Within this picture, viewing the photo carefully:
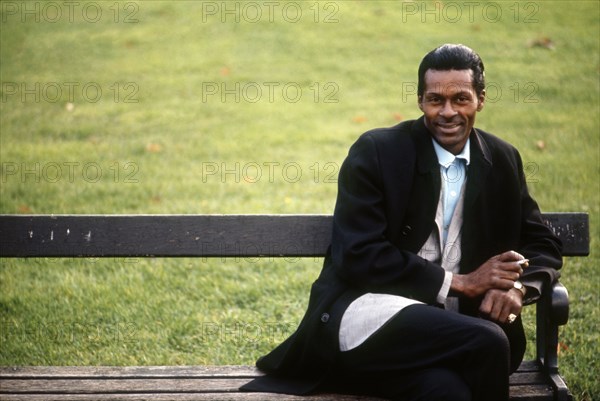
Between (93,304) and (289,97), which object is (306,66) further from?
(93,304)

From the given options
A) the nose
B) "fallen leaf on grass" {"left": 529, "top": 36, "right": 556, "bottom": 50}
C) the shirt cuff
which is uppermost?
"fallen leaf on grass" {"left": 529, "top": 36, "right": 556, "bottom": 50}

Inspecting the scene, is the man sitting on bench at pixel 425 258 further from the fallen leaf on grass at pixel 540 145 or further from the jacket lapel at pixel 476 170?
the fallen leaf on grass at pixel 540 145

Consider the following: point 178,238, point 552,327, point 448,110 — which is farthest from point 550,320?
point 178,238

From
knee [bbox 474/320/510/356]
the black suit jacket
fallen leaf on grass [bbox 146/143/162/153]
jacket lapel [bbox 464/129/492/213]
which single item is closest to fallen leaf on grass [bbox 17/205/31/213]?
fallen leaf on grass [bbox 146/143/162/153]

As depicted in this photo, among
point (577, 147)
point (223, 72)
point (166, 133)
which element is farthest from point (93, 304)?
point (223, 72)

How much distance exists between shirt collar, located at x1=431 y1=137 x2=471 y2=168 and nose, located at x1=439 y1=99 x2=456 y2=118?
16 centimetres

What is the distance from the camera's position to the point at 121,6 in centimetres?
1416

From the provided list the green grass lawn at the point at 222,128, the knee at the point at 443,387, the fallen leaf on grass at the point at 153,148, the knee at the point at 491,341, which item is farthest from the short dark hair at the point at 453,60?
the fallen leaf on grass at the point at 153,148

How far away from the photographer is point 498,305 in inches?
132

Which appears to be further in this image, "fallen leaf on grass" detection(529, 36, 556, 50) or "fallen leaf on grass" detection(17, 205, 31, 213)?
"fallen leaf on grass" detection(529, 36, 556, 50)

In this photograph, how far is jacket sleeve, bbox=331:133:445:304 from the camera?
3320 mm

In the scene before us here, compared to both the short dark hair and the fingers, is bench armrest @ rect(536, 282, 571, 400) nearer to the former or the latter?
A: the fingers

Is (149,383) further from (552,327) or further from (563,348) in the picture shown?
(563,348)

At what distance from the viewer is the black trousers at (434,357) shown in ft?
9.93
